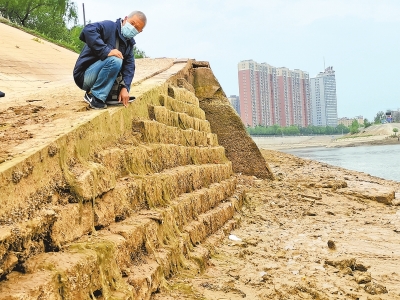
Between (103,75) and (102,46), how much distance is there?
0.24 meters

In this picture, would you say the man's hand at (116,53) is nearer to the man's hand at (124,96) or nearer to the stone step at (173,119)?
the man's hand at (124,96)

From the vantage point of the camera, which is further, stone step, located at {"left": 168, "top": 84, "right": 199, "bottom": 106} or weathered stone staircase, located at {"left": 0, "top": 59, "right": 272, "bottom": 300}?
stone step, located at {"left": 168, "top": 84, "right": 199, "bottom": 106}

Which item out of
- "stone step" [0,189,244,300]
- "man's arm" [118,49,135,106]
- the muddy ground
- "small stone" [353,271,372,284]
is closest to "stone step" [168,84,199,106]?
the muddy ground

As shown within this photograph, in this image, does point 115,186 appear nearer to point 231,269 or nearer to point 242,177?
point 231,269

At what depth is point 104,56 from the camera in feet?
12.2

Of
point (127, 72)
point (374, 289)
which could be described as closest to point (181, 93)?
point (127, 72)

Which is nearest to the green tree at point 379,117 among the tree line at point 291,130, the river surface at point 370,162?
the tree line at point 291,130

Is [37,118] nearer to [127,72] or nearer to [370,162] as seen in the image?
[127,72]

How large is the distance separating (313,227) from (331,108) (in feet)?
282

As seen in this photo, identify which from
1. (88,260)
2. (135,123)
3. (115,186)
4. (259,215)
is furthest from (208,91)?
(88,260)

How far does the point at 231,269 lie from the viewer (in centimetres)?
375

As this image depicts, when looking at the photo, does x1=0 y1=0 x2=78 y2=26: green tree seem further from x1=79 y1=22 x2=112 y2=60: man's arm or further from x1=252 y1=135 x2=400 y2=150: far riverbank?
x1=252 y1=135 x2=400 y2=150: far riverbank

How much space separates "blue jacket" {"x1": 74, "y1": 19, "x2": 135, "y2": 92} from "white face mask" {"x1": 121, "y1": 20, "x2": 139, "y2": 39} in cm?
5

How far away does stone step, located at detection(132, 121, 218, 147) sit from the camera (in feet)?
13.6
